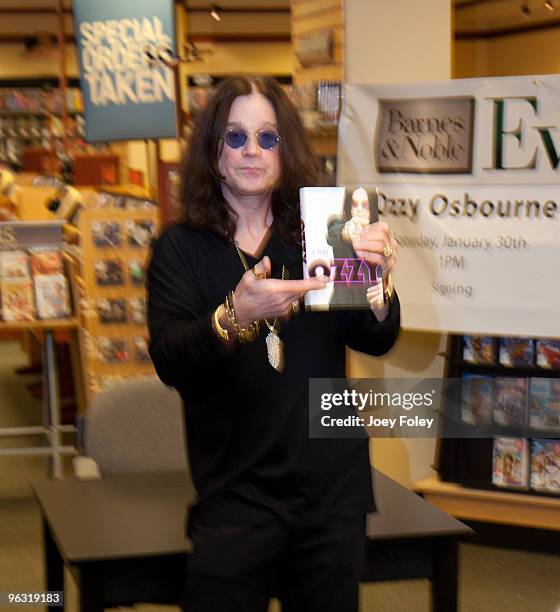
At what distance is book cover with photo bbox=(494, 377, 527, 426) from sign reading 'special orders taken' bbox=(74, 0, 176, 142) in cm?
197

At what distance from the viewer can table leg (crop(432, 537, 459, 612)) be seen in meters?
2.13

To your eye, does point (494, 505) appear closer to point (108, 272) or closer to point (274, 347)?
point (108, 272)

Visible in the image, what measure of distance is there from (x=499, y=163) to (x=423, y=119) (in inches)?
13.7

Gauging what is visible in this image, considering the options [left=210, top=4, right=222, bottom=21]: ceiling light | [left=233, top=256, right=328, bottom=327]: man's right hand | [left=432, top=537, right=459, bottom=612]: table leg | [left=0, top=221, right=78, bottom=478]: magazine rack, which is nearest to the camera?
[left=233, top=256, right=328, bottom=327]: man's right hand

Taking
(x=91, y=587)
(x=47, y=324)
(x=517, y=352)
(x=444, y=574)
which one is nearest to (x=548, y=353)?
(x=517, y=352)

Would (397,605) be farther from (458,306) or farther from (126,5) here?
(126,5)

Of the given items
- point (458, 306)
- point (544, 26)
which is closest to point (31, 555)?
point (458, 306)

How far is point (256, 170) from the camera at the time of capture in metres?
1.78

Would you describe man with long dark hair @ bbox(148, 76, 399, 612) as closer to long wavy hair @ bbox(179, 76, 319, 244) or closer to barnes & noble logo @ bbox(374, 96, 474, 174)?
long wavy hair @ bbox(179, 76, 319, 244)

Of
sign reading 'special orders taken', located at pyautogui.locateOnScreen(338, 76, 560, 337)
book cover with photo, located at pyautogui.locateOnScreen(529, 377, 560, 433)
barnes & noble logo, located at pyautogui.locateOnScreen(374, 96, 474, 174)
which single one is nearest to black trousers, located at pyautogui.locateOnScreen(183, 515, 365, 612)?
sign reading 'special orders taken', located at pyautogui.locateOnScreen(338, 76, 560, 337)

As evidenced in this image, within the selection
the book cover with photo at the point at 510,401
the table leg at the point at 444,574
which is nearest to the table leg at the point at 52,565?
the table leg at the point at 444,574

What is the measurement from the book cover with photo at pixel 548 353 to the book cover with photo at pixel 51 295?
2.19 metres

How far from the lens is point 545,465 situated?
4086 millimetres

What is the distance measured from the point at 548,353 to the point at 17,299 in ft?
7.91
